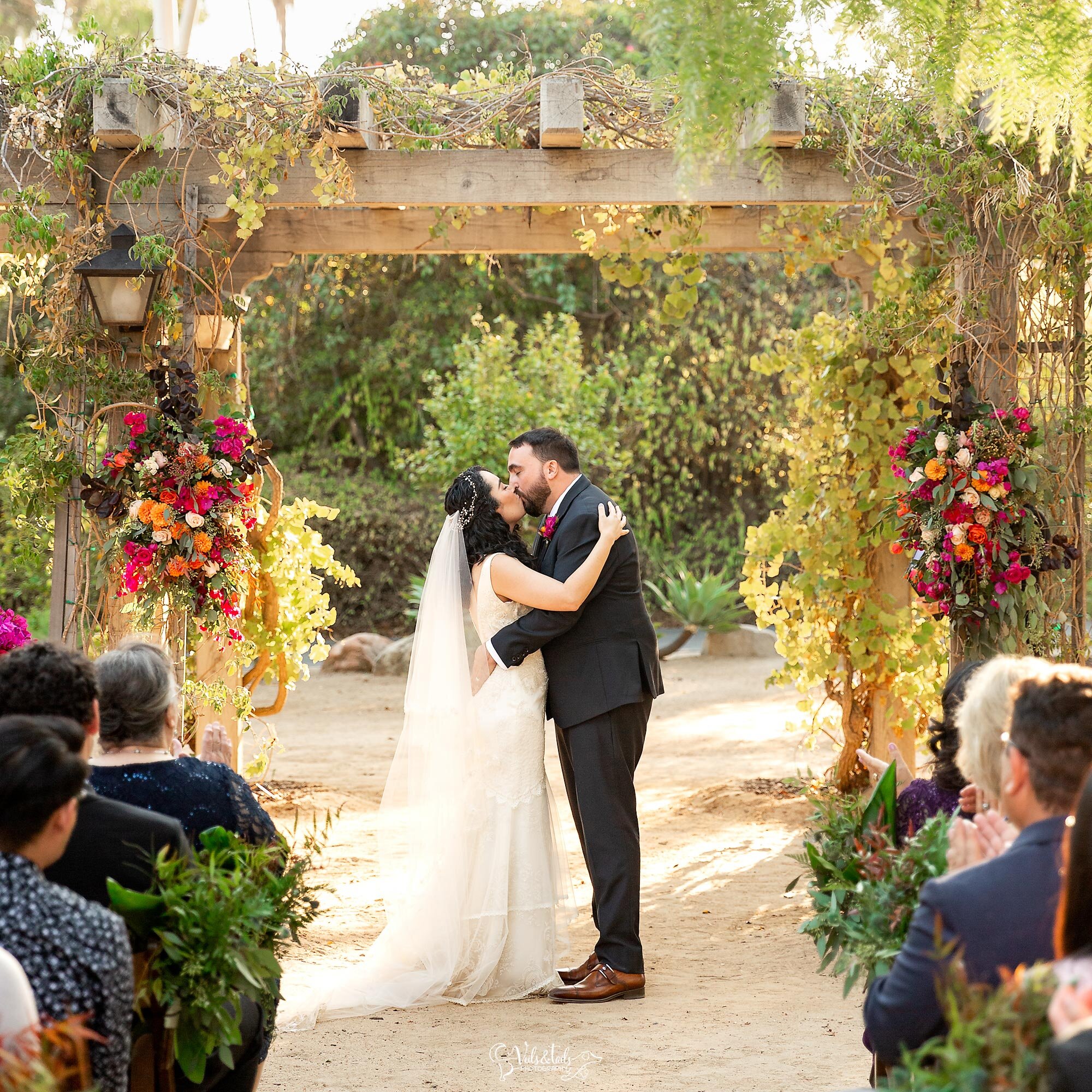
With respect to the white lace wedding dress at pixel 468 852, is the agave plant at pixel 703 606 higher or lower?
lower

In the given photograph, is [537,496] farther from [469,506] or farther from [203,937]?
[203,937]

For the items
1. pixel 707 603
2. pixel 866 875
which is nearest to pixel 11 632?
pixel 866 875

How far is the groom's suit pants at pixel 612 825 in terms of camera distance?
158 inches

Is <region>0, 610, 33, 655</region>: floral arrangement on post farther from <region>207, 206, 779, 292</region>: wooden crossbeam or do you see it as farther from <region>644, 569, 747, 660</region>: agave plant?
<region>644, 569, 747, 660</region>: agave plant

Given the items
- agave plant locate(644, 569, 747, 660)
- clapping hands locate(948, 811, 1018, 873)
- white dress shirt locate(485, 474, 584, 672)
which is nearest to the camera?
clapping hands locate(948, 811, 1018, 873)

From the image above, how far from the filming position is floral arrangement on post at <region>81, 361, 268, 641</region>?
15.1 ft

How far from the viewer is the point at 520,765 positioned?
414 cm

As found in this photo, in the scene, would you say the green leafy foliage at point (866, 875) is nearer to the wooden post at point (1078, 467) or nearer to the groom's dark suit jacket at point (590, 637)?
the groom's dark suit jacket at point (590, 637)

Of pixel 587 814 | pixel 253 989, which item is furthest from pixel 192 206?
pixel 253 989

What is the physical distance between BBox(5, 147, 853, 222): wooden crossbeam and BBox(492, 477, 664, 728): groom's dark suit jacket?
1.36 m

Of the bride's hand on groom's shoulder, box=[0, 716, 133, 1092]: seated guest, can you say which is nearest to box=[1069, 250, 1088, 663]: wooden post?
the bride's hand on groom's shoulder

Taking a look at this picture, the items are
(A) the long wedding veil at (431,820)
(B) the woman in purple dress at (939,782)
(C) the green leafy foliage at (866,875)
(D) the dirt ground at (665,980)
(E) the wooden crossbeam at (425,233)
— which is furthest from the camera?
(E) the wooden crossbeam at (425,233)

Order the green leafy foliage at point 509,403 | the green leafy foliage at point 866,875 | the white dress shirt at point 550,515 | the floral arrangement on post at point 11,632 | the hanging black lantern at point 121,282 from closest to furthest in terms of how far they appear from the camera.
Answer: the green leafy foliage at point 866,875 → the floral arrangement on post at point 11,632 → the white dress shirt at point 550,515 → the hanging black lantern at point 121,282 → the green leafy foliage at point 509,403

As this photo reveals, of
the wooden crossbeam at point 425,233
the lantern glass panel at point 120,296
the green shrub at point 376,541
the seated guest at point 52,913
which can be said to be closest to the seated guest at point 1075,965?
the seated guest at point 52,913
